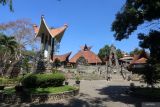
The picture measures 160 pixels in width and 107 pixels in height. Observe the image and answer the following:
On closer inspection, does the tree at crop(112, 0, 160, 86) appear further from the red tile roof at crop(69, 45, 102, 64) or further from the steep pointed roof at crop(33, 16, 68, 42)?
the red tile roof at crop(69, 45, 102, 64)

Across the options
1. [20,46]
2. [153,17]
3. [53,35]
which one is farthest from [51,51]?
[20,46]

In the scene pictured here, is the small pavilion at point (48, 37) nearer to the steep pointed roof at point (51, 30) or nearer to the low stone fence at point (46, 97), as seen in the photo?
the steep pointed roof at point (51, 30)

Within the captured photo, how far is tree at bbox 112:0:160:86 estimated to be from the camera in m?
21.8

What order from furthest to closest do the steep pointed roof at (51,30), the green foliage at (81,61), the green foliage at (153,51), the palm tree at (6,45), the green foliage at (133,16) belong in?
the green foliage at (81,61), the palm tree at (6,45), the steep pointed roof at (51,30), the green foliage at (153,51), the green foliage at (133,16)

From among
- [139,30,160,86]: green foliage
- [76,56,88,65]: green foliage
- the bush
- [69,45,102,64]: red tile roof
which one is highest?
[69,45,102,64]: red tile roof

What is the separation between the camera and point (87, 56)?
6178 centimetres

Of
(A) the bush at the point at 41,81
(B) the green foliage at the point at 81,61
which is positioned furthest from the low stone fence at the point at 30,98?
(B) the green foliage at the point at 81,61

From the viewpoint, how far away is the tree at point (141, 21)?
21828 mm

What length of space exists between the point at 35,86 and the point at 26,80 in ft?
4.02

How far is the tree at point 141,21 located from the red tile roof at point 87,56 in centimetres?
3498

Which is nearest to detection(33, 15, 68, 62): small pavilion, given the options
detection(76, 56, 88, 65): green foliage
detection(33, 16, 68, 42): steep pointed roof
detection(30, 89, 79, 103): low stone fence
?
detection(33, 16, 68, 42): steep pointed roof

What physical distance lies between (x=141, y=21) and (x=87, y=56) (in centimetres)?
3884

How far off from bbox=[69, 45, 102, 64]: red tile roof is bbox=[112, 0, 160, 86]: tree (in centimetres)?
3498

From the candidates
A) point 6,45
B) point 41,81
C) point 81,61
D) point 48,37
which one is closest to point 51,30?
point 48,37
